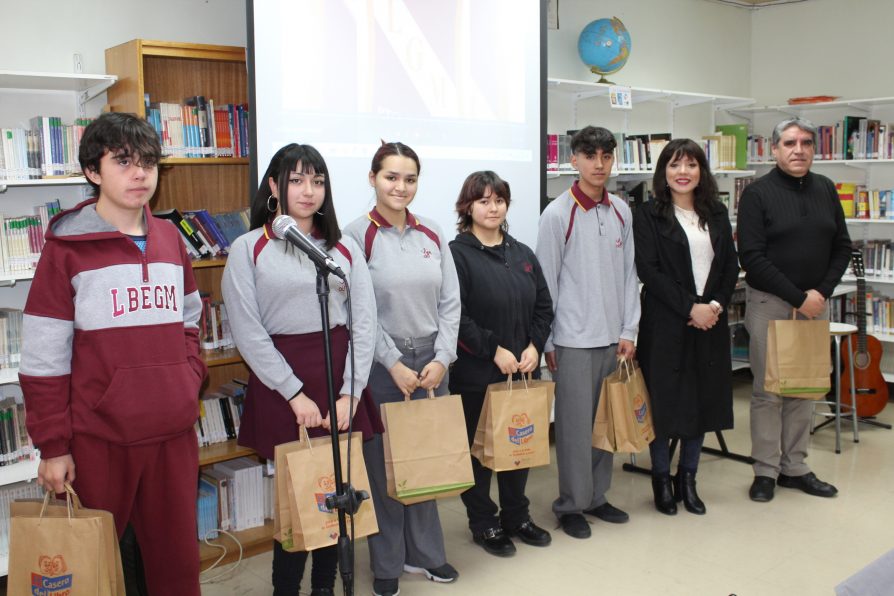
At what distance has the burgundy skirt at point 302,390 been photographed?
2.45m

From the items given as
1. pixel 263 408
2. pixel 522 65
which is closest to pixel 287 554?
pixel 263 408

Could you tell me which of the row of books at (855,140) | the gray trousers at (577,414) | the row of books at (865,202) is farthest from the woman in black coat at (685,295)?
the row of books at (855,140)

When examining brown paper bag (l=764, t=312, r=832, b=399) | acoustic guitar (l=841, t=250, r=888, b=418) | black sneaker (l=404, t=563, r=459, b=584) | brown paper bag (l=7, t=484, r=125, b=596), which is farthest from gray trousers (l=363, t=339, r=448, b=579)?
acoustic guitar (l=841, t=250, r=888, b=418)

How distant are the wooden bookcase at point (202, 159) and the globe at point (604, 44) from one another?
2.37m

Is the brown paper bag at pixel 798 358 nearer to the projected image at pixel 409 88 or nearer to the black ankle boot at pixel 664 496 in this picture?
the black ankle boot at pixel 664 496

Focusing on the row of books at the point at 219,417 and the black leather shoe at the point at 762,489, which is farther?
the black leather shoe at the point at 762,489

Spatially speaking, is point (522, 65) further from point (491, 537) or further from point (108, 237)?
point (108, 237)

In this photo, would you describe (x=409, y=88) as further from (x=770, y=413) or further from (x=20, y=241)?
(x=770, y=413)

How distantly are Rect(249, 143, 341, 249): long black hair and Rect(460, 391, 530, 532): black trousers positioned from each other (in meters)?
0.92

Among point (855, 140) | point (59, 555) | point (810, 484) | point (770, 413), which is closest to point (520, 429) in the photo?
point (770, 413)

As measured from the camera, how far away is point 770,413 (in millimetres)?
3768

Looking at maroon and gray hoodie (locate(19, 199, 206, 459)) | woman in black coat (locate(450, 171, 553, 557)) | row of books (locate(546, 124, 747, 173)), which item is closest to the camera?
maroon and gray hoodie (locate(19, 199, 206, 459))

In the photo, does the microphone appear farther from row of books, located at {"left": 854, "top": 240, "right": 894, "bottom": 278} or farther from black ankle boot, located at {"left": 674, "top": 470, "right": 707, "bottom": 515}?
row of books, located at {"left": 854, "top": 240, "right": 894, "bottom": 278}

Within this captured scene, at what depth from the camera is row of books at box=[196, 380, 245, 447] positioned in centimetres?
332
